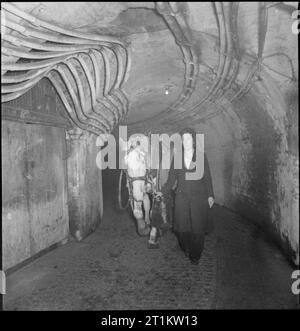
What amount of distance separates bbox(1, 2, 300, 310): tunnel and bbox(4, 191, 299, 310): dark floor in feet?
0.08

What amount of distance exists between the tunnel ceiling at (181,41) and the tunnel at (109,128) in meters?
0.02

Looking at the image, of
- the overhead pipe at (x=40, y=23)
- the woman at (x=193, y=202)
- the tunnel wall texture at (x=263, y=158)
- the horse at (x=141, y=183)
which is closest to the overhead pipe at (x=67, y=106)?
the horse at (x=141, y=183)

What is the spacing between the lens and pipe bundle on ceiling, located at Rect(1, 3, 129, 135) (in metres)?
2.43

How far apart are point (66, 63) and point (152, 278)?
10.6ft

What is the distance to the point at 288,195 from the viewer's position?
164 inches

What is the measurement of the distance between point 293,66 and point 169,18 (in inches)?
61.9

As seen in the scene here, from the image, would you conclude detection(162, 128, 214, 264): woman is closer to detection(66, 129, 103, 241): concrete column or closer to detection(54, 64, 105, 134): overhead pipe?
detection(54, 64, 105, 134): overhead pipe

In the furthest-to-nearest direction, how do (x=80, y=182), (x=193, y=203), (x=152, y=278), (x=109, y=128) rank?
(x=109, y=128), (x=80, y=182), (x=193, y=203), (x=152, y=278)

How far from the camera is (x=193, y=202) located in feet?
13.9

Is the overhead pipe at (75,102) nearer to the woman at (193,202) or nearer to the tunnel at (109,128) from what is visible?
the tunnel at (109,128)

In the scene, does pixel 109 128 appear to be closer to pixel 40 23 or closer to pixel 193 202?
pixel 193 202

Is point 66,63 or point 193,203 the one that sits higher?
point 66,63

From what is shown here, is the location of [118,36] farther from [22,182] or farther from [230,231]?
[230,231]

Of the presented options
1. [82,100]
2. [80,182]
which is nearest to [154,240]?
[80,182]
